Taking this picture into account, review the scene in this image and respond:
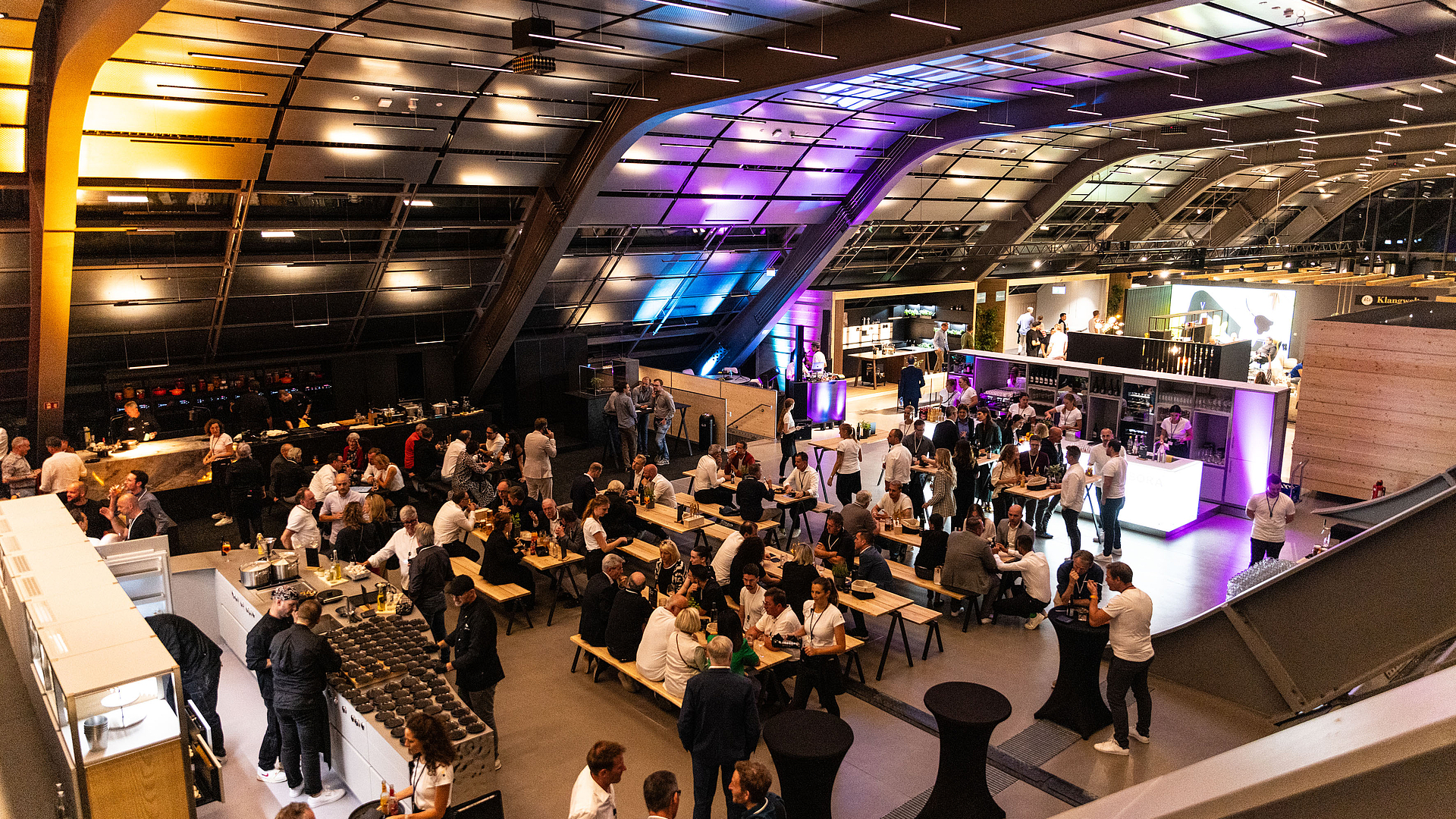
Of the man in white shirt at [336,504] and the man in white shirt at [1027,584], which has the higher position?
the man in white shirt at [336,504]

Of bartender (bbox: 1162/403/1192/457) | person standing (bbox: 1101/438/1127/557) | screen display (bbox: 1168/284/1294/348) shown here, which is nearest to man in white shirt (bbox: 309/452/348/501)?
person standing (bbox: 1101/438/1127/557)

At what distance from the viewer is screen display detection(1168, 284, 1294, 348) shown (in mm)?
21266

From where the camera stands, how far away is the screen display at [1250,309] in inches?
837

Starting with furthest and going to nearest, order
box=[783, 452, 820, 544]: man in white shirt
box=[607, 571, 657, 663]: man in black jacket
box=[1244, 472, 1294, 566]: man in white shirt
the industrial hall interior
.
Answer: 1. box=[783, 452, 820, 544]: man in white shirt
2. box=[1244, 472, 1294, 566]: man in white shirt
3. box=[607, 571, 657, 663]: man in black jacket
4. the industrial hall interior

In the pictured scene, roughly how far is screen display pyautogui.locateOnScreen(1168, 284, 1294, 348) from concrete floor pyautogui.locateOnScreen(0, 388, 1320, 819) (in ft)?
50.3

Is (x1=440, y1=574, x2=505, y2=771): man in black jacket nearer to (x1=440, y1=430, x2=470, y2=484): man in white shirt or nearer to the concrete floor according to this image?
the concrete floor

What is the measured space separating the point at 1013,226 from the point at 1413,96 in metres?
7.51

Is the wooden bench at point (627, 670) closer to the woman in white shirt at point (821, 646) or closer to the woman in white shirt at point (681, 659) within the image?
the woman in white shirt at point (681, 659)

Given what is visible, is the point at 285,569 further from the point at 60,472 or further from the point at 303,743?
the point at 60,472

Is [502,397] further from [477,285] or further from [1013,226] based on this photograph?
[1013,226]

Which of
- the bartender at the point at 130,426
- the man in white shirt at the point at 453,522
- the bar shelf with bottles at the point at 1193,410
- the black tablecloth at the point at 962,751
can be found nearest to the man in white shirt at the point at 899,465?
the bar shelf with bottles at the point at 1193,410

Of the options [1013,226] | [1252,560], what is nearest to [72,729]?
[1252,560]

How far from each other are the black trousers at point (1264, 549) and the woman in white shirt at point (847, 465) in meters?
4.22

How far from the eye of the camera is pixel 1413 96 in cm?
1351
